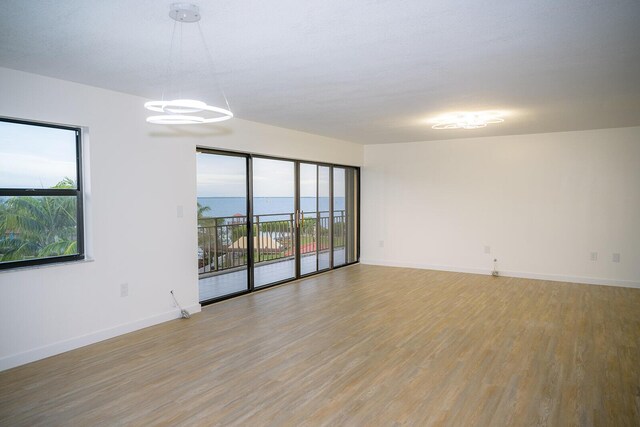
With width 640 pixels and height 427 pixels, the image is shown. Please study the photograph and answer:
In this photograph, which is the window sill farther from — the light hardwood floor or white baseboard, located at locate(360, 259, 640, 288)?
white baseboard, located at locate(360, 259, 640, 288)

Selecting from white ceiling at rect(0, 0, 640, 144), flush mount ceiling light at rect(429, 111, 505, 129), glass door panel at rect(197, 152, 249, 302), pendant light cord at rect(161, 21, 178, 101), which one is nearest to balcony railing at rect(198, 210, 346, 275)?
glass door panel at rect(197, 152, 249, 302)

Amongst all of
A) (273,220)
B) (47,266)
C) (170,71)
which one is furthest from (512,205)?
(47,266)

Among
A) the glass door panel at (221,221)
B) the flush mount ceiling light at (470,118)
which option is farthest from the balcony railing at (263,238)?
the flush mount ceiling light at (470,118)

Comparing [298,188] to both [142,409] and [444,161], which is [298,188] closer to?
[444,161]

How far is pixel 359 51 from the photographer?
283 centimetres

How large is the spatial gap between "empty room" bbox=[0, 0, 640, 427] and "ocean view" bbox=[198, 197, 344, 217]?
5 centimetres

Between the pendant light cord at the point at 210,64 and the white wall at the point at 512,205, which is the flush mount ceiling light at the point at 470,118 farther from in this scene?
the pendant light cord at the point at 210,64

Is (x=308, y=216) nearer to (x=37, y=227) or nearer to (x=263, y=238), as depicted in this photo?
(x=263, y=238)

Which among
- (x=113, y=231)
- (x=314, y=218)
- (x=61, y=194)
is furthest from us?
(x=314, y=218)

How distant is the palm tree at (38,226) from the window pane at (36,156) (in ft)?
0.33

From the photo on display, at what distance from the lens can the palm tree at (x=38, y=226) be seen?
132 inches

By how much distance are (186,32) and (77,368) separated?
8.93 ft

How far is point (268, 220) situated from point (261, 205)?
0.49 metres

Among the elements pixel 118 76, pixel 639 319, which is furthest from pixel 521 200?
pixel 118 76
